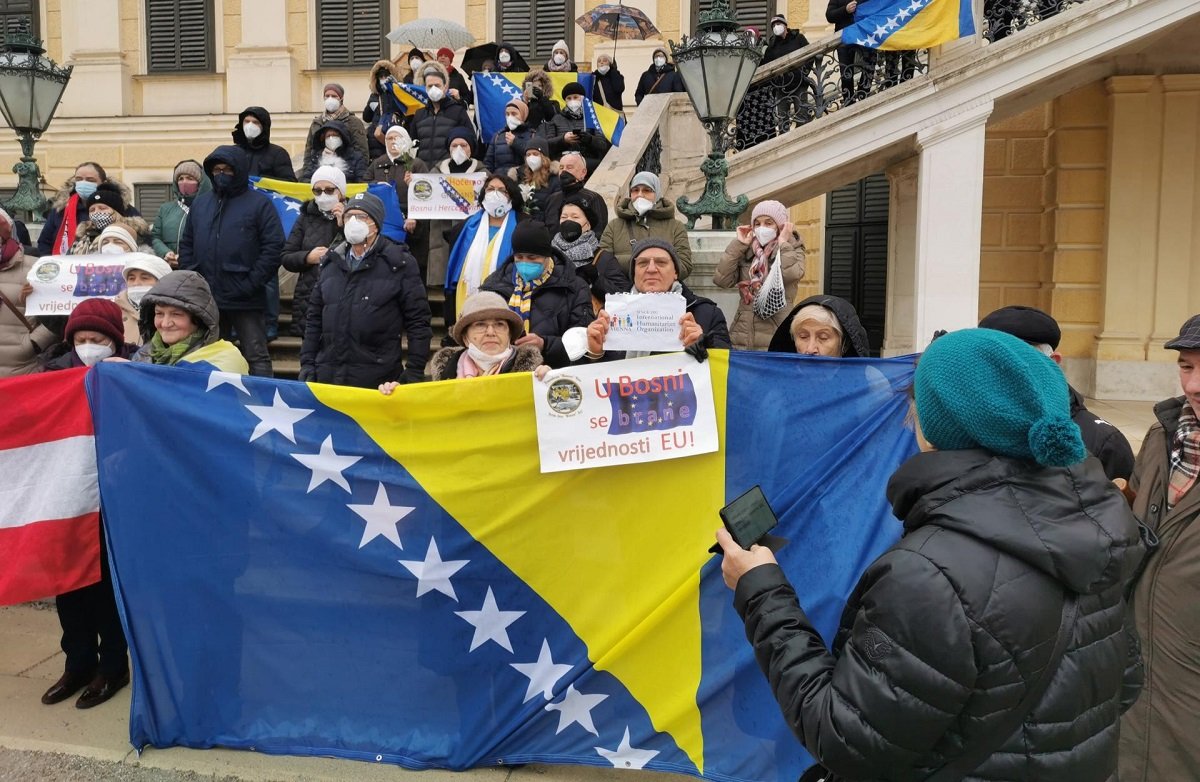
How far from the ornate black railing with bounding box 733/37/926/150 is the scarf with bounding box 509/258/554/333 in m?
4.91

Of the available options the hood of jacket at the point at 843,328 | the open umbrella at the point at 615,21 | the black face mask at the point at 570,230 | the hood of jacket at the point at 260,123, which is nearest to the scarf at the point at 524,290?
the black face mask at the point at 570,230

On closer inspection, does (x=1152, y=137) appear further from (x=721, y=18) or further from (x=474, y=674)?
(x=474, y=674)

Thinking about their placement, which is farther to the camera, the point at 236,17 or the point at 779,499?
the point at 236,17

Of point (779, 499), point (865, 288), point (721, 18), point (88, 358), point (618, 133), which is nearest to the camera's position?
point (779, 499)

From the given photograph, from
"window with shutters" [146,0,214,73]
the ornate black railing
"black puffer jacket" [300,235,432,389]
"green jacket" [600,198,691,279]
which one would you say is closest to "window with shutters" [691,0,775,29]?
the ornate black railing

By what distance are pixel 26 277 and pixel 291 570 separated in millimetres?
3105

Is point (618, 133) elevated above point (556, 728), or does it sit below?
above

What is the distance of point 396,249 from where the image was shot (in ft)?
18.8

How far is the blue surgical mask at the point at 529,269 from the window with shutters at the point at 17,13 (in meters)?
15.4

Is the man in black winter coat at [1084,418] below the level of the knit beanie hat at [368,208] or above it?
below

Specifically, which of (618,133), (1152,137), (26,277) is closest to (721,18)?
(618,133)

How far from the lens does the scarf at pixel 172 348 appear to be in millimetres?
4211

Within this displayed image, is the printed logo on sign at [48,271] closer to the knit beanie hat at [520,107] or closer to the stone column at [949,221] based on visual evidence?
the knit beanie hat at [520,107]

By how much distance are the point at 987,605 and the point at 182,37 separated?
17469mm
